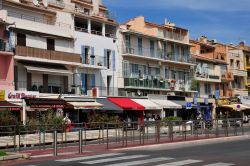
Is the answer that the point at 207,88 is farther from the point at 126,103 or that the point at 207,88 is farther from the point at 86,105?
the point at 86,105

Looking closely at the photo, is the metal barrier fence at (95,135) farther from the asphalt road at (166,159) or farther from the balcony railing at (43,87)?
the balcony railing at (43,87)

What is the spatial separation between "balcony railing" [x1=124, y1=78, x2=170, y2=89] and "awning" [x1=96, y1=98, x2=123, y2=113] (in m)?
6.69

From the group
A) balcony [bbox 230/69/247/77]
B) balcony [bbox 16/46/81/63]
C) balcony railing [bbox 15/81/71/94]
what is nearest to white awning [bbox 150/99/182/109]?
balcony [bbox 16/46/81/63]

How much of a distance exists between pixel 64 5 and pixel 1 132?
33308 millimetres

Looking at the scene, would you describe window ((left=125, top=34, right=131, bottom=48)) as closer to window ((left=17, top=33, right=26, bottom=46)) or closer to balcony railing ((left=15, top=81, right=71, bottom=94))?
balcony railing ((left=15, top=81, right=71, bottom=94))

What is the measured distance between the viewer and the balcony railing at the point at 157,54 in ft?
192

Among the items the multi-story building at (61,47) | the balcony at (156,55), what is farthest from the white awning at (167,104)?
the multi-story building at (61,47)

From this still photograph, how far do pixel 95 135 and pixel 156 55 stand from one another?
3763cm

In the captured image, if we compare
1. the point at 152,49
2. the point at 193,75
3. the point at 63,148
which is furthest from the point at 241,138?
the point at 193,75

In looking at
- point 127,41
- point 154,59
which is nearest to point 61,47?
point 127,41

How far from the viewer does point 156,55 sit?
62.7m

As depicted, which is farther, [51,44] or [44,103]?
[51,44]

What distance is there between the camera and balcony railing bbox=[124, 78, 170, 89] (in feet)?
188

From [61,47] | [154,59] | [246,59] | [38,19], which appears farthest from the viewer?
[246,59]
